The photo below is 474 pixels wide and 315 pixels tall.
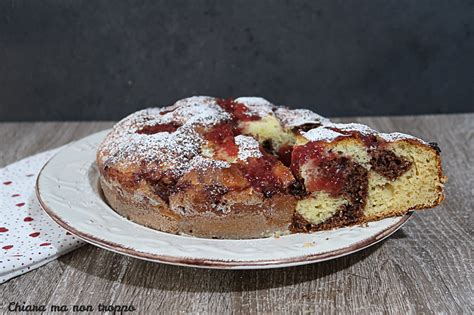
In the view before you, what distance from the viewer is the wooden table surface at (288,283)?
1.59 meters

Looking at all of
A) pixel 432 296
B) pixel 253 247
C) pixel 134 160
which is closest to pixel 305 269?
pixel 253 247

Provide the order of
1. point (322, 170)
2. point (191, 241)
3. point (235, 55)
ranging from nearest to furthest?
point (191, 241) → point (322, 170) → point (235, 55)

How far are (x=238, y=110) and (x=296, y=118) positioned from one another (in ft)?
0.66

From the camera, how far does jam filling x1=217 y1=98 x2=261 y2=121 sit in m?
2.12

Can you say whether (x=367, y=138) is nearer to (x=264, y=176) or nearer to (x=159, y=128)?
(x=264, y=176)

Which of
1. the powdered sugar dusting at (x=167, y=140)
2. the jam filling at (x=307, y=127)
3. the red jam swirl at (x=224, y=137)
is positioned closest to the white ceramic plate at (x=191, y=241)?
the powdered sugar dusting at (x=167, y=140)

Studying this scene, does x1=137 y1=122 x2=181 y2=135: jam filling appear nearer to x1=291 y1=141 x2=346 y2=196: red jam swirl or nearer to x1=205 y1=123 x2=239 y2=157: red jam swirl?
x1=205 y1=123 x2=239 y2=157: red jam swirl

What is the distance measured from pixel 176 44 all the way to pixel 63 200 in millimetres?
1607

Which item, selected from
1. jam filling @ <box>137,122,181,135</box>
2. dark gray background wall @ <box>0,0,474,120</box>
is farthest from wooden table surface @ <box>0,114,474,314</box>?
dark gray background wall @ <box>0,0,474,120</box>

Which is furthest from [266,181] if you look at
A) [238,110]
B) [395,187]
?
[238,110]

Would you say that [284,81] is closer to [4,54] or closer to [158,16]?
[158,16]

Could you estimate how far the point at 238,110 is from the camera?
2.19 metres

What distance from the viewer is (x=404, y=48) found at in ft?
11.0

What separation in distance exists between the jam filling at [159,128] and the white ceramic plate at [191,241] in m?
0.26
